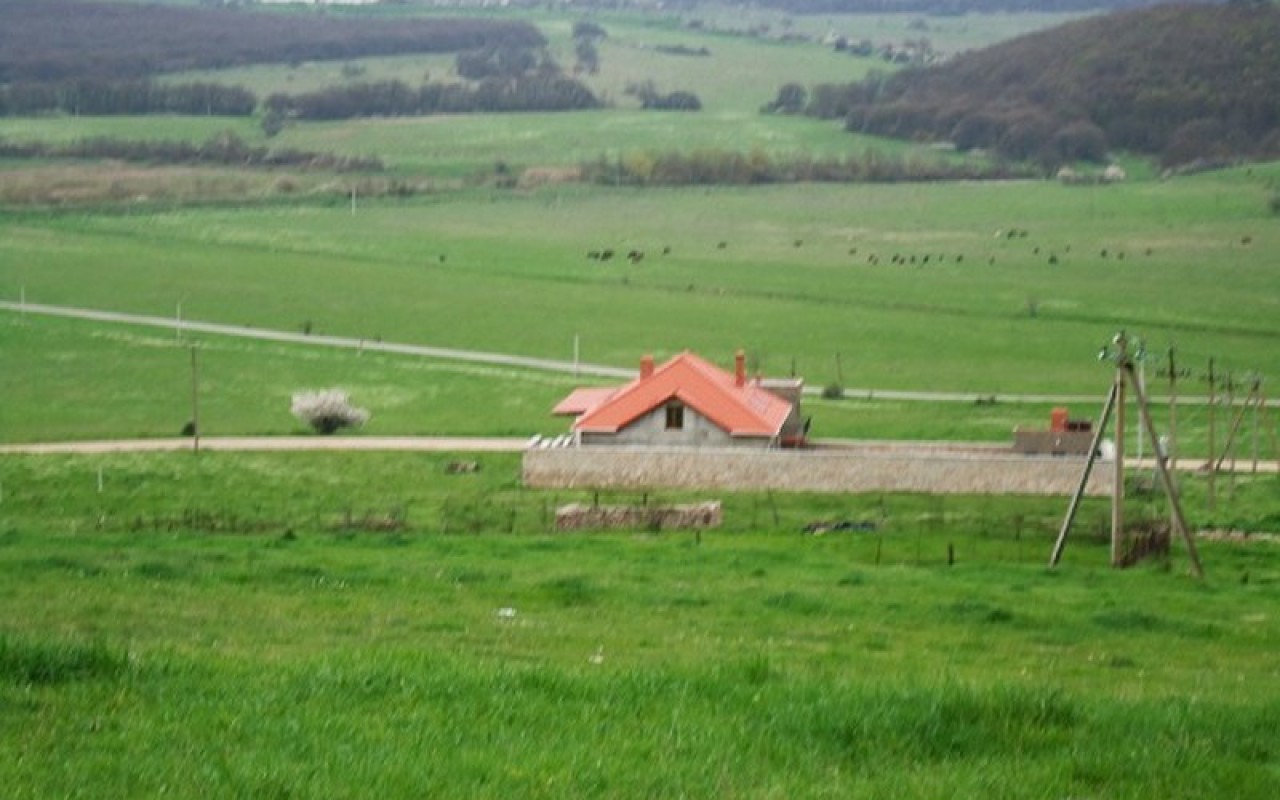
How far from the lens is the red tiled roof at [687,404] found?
41.1 m

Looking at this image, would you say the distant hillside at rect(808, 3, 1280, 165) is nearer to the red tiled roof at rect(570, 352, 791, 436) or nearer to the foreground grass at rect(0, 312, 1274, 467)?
the foreground grass at rect(0, 312, 1274, 467)

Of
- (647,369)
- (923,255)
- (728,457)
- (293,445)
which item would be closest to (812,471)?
(728,457)

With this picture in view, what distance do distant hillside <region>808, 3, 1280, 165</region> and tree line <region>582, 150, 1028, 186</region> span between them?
325 inches

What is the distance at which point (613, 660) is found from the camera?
13898 millimetres

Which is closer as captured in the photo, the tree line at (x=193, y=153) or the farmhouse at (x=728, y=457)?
the farmhouse at (x=728, y=457)

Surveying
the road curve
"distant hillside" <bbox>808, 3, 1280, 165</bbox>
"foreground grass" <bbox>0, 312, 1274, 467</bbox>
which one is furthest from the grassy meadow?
"distant hillside" <bbox>808, 3, 1280, 165</bbox>

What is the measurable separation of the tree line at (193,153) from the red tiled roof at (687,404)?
88849 millimetres

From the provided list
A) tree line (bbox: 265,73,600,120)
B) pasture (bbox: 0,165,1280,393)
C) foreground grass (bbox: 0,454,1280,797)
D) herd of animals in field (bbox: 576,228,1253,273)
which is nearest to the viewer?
foreground grass (bbox: 0,454,1280,797)

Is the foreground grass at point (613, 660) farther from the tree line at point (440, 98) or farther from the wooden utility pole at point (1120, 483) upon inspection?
the tree line at point (440, 98)

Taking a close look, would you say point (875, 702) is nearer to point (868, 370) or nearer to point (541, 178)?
point (868, 370)

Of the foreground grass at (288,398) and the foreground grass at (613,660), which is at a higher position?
the foreground grass at (613,660)

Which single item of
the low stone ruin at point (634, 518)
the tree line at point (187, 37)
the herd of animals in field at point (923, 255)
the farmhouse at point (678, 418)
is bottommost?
the herd of animals in field at point (923, 255)

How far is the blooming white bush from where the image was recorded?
49156mm

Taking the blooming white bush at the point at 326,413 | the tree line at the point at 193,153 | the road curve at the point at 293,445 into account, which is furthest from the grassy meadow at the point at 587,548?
the tree line at the point at 193,153
